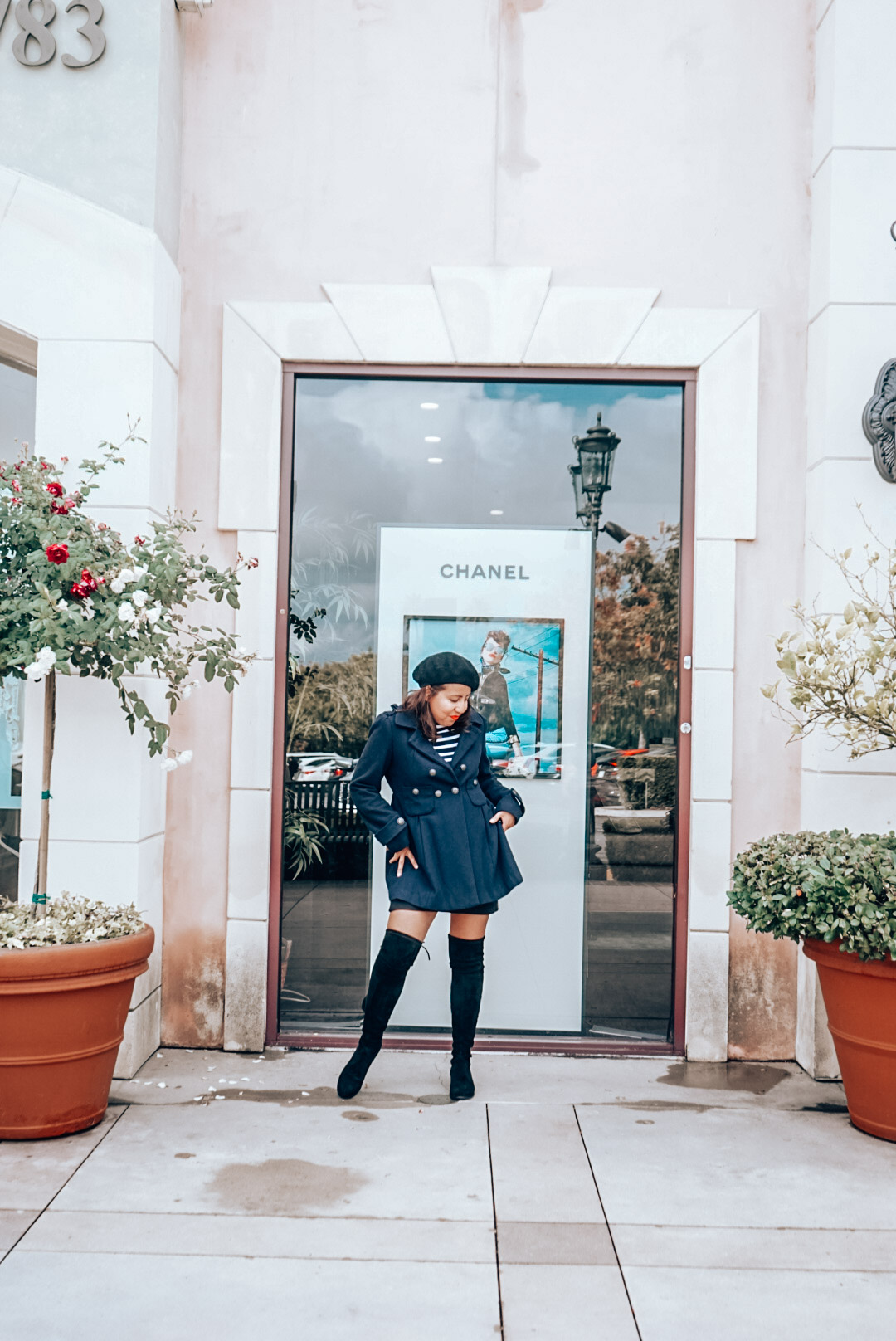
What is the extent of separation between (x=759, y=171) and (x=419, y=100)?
1.58 m

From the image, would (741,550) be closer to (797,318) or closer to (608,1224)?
(797,318)

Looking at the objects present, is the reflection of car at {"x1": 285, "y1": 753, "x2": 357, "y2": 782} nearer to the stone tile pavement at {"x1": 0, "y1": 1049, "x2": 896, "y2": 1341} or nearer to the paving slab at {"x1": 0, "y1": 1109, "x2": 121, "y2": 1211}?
the stone tile pavement at {"x1": 0, "y1": 1049, "x2": 896, "y2": 1341}

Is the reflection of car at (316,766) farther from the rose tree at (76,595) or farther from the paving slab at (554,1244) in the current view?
the paving slab at (554,1244)

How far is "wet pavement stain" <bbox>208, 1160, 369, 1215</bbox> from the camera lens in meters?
3.37

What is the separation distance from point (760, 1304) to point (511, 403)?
3.71 metres

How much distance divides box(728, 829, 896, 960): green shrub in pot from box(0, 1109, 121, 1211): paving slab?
2.46 metres

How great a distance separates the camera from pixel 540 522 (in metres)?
5.17

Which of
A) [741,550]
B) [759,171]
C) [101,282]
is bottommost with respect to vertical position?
[741,550]

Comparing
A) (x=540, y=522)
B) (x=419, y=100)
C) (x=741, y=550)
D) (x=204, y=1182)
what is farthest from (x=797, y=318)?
(x=204, y=1182)

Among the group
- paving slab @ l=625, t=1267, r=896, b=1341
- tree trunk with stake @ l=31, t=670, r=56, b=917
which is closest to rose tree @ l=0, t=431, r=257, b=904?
tree trunk with stake @ l=31, t=670, r=56, b=917

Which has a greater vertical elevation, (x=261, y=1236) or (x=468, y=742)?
(x=468, y=742)

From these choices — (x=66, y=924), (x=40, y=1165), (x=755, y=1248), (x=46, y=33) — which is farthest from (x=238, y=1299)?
(x=46, y=33)

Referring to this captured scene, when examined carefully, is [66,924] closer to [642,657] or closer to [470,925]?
[470,925]

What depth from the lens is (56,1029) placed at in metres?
3.81
